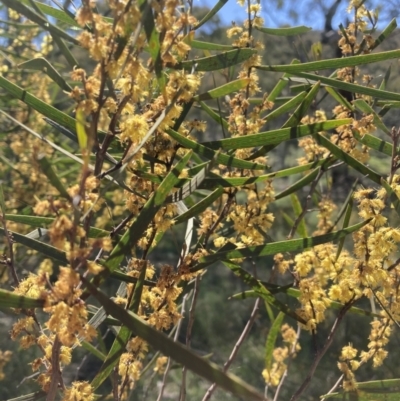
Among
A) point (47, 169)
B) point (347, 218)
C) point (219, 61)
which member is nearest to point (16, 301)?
point (47, 169)

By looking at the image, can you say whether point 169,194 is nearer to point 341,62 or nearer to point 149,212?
point 149,212

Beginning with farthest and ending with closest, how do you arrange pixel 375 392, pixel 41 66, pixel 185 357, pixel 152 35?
1. pixel 375 392
2. pixel 41 66
3. pixel 152 35
4. pixel 185 357

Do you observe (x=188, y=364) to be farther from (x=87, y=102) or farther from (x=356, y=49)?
(x=356, y=49)

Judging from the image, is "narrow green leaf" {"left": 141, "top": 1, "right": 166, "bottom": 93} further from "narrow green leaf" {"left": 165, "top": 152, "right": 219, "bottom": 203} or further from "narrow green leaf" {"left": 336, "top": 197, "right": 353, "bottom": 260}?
"narrow green leaf" {"left": 336, "top": 197, "right": 353, "bottom": 260}

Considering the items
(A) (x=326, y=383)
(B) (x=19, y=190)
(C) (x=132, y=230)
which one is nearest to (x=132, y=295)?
(C) (x=132, y=230)

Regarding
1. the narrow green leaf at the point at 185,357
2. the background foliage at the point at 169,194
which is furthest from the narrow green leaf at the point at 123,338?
the narrow green leaf at the point at 185,357

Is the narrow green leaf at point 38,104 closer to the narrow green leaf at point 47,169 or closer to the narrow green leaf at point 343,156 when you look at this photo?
the narrow green leaf at point 47,169
